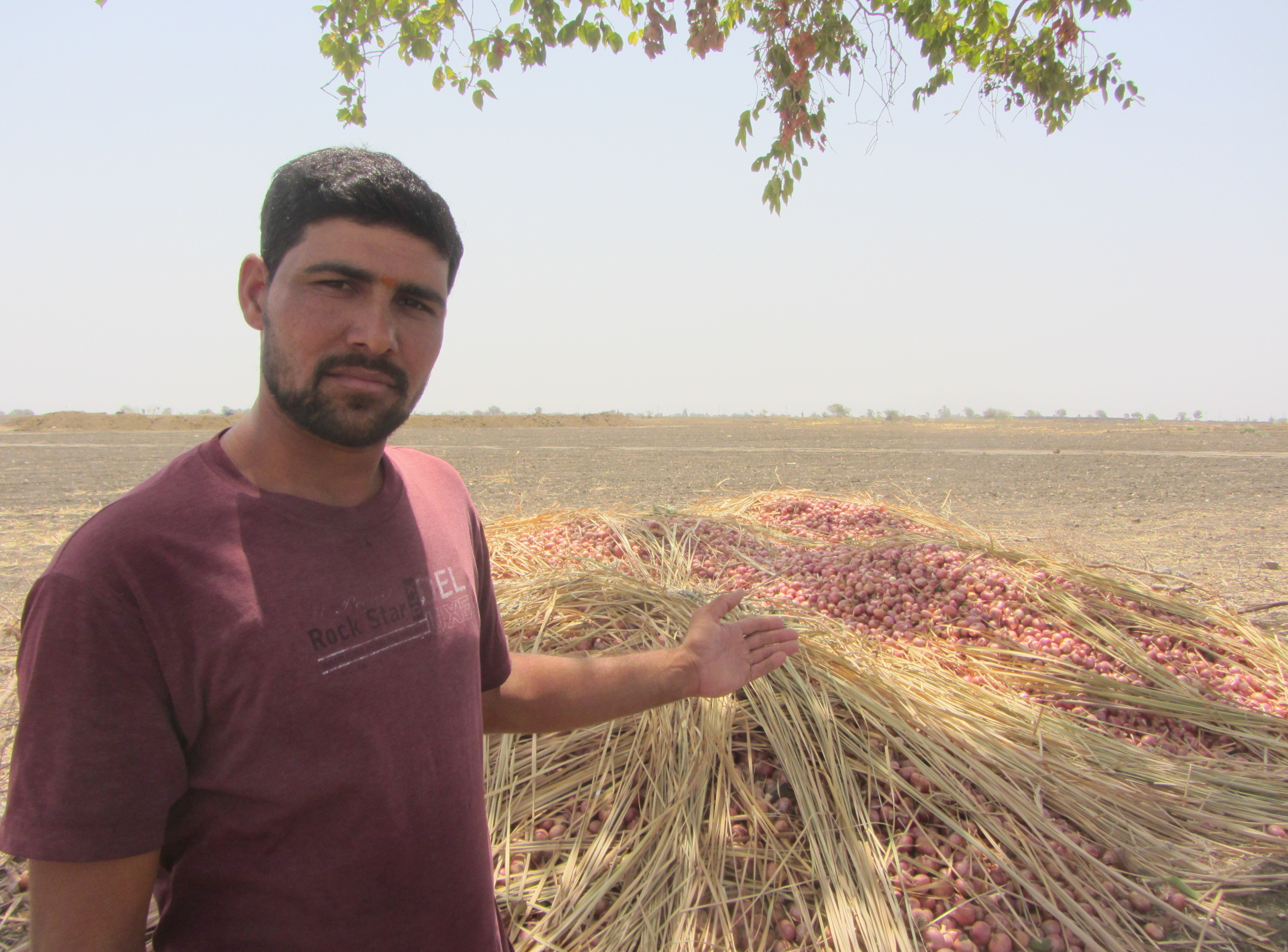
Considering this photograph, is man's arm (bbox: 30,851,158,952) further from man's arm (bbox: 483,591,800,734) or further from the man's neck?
man's arm (bbox: 483,591,800,734)

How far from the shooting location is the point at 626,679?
1685mm

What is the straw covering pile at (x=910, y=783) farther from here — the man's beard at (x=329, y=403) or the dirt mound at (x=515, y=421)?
the dirt mound at (x=515, y=421)

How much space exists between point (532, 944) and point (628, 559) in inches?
90.0

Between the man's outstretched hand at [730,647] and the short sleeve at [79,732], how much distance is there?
1123mm

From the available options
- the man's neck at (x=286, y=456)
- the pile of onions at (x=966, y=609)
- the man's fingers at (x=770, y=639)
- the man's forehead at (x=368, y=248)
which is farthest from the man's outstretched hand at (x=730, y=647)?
the pile of onions at (x=966, y=609)

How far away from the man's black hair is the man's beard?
14 centimetres

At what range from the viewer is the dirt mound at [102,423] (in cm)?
4131

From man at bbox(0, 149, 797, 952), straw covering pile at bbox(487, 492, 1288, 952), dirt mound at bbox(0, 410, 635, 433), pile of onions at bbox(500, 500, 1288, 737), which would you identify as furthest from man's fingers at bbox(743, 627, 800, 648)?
dirt mound at bbox(0, 410, 635, 433)

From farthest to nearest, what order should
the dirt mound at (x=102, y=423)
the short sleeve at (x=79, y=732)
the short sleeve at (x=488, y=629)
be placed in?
the dirt mound at (x=102, y=423)
the short sleeve at (x=488, y=629)
the short sleeve at (x=79, y=732)

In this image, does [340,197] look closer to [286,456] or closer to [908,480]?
[286,456]

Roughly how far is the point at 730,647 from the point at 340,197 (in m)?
1.29

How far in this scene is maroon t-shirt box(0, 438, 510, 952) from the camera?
0.91 metres

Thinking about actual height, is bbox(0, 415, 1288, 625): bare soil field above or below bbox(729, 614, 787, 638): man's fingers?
below

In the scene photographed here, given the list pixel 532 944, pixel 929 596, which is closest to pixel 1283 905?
pixel 929 596
